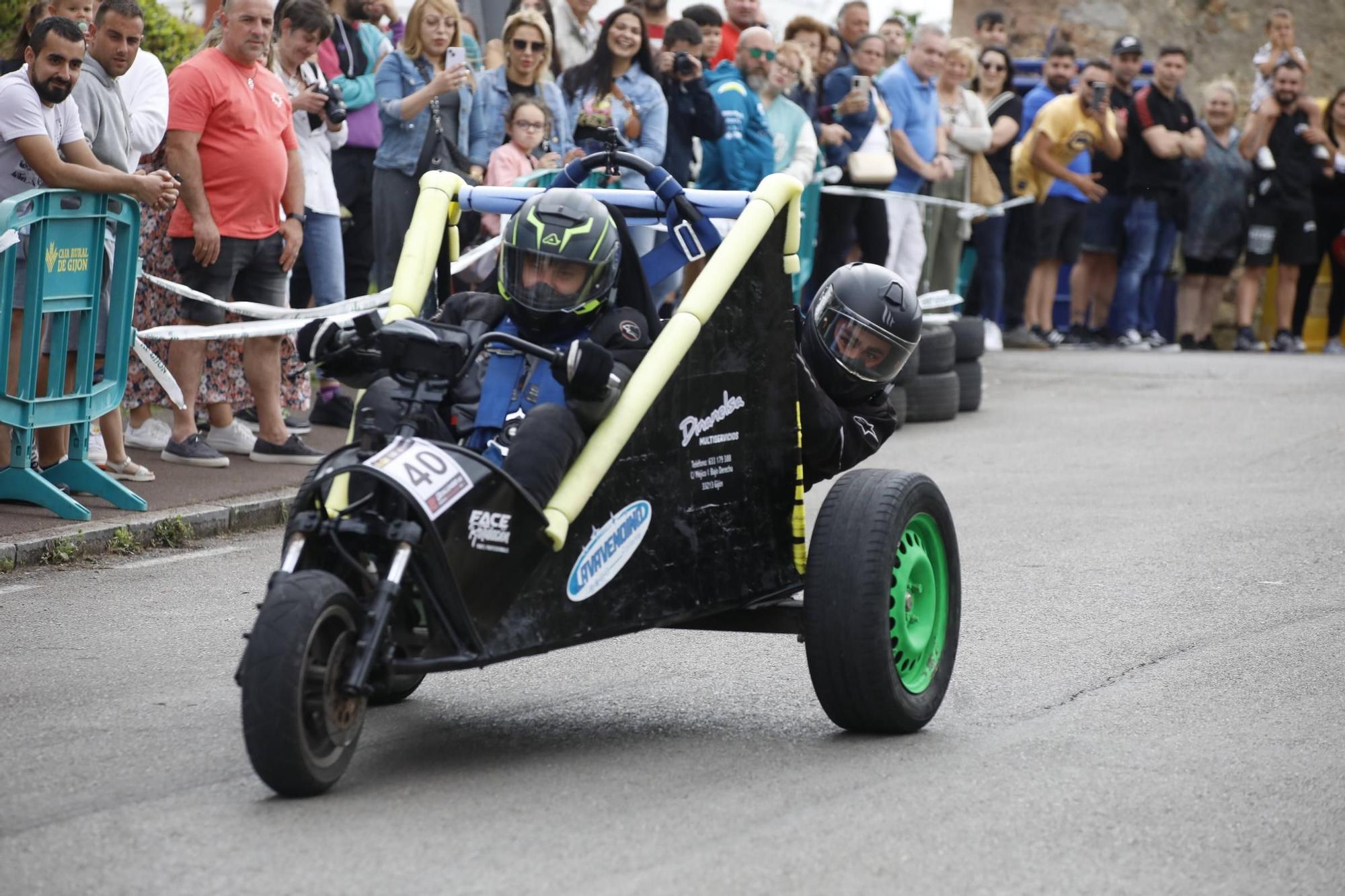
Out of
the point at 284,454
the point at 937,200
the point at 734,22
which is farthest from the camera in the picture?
the point at 937,200

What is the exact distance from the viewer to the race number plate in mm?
4824

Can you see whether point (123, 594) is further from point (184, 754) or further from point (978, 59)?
point (978, 59)

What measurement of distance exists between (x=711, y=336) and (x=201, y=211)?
499cm

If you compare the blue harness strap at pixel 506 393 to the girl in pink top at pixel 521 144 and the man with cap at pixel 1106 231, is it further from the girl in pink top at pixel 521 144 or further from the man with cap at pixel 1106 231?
the man with cap at pixel 1106 231

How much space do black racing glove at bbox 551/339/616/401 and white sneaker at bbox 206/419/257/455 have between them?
5.85m

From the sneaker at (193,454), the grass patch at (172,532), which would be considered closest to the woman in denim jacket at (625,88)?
the sneaker at (193,454)

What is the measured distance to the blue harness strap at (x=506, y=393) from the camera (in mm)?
5609

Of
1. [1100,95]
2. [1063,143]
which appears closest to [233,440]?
[1063,143]

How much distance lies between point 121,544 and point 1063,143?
37.4ft

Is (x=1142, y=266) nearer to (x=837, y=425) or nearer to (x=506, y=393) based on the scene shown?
(x=837, y=425)

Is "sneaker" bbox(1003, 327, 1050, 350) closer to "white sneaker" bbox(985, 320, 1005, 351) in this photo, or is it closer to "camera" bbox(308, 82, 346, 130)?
"white sneaker" bbox(985, 320, 1005, 351)

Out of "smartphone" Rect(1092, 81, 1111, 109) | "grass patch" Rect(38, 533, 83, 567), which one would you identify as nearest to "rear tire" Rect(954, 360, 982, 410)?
"smartphone" Rect(1092, 81, 1111, 109)

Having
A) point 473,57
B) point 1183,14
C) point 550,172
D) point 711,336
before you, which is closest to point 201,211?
point 550,172

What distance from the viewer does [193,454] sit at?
403 inches
